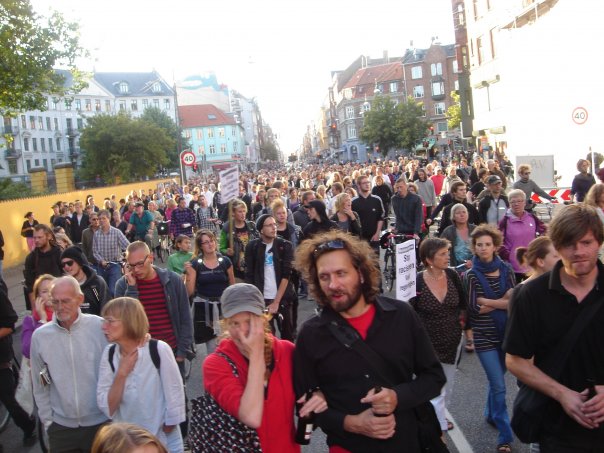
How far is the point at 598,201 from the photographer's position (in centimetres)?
788

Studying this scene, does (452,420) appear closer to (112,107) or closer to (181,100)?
(112,107)

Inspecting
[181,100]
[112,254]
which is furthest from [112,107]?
[112,254]

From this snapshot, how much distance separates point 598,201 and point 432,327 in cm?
346

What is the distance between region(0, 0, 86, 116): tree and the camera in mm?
21703

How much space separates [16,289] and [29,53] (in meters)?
8.35

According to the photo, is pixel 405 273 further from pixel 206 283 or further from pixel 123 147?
pixel 123 147

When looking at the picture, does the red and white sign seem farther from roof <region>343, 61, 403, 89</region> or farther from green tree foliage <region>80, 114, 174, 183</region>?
roof <region>343, 61, 403, 89</region>

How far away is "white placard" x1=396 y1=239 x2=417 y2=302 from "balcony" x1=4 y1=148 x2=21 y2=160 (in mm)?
84207

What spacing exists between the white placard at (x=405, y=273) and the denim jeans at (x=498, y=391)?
2.60 feet

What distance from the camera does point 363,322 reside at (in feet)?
10.0

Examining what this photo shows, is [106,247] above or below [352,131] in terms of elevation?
below

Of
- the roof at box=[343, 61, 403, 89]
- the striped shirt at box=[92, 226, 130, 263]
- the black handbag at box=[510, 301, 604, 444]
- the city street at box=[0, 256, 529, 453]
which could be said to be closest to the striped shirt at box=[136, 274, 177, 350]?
the city street at box=[0, 256, 529, 453]

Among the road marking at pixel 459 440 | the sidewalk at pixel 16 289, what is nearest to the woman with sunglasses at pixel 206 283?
the road marking at pixel 459 440

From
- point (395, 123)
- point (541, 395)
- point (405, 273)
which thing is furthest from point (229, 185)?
point (395, 123)
